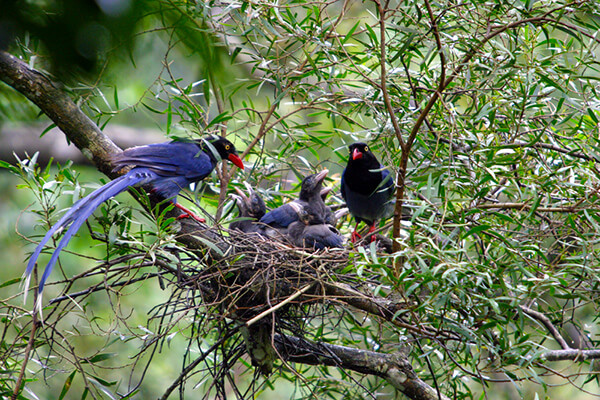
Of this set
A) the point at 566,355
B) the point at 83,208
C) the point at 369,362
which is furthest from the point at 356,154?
the point at 83,208

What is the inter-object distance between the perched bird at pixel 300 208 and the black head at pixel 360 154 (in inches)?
11.2

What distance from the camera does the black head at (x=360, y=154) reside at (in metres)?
4.64

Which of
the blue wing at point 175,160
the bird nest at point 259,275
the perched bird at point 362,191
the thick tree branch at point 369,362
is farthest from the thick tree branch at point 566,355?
the blue wing at point 175,160

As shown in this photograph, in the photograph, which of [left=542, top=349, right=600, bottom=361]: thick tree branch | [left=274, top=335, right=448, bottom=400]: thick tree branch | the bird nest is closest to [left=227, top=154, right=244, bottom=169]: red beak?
the bird nest

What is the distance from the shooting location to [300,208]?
4.30 m

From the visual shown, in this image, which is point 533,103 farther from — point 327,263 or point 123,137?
point 123,137

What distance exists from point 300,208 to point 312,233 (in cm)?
34

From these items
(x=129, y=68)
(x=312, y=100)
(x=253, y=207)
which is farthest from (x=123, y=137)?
(x=129, y=68)

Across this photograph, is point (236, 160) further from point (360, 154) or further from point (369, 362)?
point (369, 362)

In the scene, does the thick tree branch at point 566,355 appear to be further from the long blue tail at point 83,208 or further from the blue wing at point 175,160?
the long blue tail at point 83,208

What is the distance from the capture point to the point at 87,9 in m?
0.76

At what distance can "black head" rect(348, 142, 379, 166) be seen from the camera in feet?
15.2

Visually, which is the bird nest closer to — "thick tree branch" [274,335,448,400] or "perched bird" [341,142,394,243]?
"thick tree branch" [274,335,448,400]

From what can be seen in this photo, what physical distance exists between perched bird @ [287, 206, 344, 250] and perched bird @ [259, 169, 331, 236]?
0.21 feet
